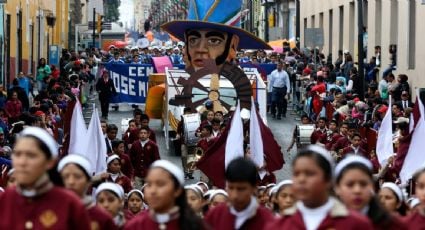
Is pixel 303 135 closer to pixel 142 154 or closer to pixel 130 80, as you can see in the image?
pixel 142 154

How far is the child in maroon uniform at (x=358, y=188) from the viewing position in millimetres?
8148

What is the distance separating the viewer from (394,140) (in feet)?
68.3

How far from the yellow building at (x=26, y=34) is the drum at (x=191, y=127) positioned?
952 centimetres

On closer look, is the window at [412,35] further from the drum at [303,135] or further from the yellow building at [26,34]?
the yellow building at [26,34]

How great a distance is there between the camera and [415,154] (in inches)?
668

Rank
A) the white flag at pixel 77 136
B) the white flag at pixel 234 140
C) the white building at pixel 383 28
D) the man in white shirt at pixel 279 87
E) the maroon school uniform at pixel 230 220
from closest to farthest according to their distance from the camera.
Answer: the maroon school uniform at pixel 230 220, the white flag at pixel 77 136, the white flag at pixel 234 140, the white building at pixel 383 28, the man in white shirt at pixel 279 87

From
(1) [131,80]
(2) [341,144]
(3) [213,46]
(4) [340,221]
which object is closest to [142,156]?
(2) [341,144]

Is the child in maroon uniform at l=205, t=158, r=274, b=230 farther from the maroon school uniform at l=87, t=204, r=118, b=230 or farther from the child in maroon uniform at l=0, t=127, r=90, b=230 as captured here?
the child in maroon uniform at l=0, t=127, r=90, b=230

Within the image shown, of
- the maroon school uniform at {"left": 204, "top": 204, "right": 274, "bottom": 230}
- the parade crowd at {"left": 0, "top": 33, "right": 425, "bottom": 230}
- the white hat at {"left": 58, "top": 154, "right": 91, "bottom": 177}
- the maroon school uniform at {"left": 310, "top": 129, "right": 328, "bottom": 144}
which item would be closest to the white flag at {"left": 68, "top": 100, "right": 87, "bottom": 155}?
the parade crowd at {"left": 0, "top": 33, "right": 425, "bottom": 230}

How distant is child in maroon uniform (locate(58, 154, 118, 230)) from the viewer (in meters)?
8.93

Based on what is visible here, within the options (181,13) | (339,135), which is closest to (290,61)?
(339,135)

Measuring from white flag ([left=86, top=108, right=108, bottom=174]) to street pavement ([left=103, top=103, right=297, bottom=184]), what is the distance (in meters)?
7.04

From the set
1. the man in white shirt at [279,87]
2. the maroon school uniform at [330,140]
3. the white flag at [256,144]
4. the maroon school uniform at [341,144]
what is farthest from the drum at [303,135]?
the white flag at [256,144]

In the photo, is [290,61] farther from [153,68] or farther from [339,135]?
[339,135]
